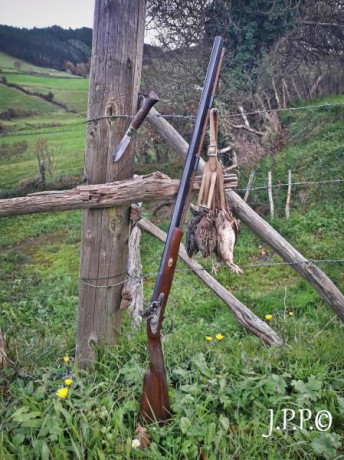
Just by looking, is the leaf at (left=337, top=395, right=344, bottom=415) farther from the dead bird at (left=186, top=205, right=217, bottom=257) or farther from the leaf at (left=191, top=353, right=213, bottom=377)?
the dead bird at (left=186, top=205, right=217, bottom=257)

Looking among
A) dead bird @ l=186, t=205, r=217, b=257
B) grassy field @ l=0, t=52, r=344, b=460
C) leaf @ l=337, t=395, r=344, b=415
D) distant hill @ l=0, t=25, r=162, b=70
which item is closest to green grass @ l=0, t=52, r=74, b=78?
distant hill @ l=0, t=25, r=162, b=70

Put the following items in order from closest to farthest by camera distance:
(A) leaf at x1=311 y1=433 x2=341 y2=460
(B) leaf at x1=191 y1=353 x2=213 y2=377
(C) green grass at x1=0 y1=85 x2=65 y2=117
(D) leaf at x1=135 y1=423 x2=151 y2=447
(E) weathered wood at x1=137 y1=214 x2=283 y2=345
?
(A) leaf at x1=311 y1=433 x2=341 y2=460, (D) leaf at x1=135 y1=423 x2=151 y2=447, (B) leaf at x1=191 y1=353 x2=213 y2=377, (E) weathered wood at x1=137 y1=214 x2=283 y2=345, (C) green grass at x1=0 y1=85 x2=65 y2=117

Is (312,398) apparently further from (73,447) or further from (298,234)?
(298,234)

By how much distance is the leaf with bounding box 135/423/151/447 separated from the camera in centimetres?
162

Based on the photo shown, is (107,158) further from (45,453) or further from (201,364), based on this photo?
(45,453)

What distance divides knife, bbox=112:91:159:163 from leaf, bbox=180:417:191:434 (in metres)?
1.27

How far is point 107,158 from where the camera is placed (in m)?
Answer: 1.92

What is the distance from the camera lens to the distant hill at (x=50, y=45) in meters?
5.34

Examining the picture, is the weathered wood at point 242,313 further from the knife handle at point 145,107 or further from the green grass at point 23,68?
the green grass at point 23,68

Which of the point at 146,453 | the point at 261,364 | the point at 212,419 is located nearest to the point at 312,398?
the point at 261,364

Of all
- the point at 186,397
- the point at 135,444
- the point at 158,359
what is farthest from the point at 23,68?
the point at 135,444

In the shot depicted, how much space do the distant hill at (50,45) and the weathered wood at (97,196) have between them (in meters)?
4.51

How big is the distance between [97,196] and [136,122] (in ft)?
1.36

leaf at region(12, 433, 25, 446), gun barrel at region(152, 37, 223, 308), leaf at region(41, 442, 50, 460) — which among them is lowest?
leaf at region(12, 433, 25, 446)
